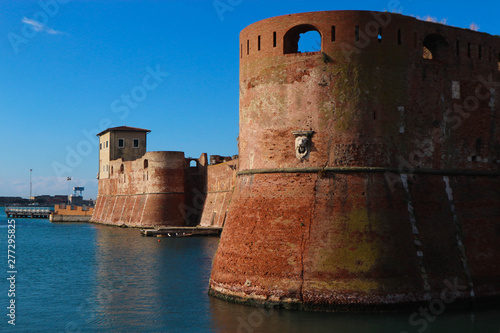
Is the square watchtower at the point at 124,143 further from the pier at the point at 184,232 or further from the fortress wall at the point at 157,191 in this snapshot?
the pier at the point at 184,232

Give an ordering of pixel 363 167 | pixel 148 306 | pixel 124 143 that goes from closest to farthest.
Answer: pixel 363 167, pixel 148 306, pixel 124 143

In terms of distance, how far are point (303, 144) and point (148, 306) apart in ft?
24.4

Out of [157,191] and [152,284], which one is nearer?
[152,284]

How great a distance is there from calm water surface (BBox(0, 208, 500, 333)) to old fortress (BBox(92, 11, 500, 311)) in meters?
0.53

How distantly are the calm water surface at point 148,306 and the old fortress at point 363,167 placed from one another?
0.53 metres

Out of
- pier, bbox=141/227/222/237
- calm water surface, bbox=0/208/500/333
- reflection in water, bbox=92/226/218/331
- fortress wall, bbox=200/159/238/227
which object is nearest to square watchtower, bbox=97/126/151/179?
fortress wall, bbox=200/159/238/227

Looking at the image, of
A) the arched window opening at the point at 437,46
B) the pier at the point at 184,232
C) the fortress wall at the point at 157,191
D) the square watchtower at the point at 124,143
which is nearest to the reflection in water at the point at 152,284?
the pier at the point at 184,232

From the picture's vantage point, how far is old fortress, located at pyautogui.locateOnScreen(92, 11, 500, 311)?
15.0 m

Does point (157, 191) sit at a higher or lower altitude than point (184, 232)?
higher

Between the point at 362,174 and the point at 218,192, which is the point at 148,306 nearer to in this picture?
the point at 362,174

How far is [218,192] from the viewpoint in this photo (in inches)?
2030

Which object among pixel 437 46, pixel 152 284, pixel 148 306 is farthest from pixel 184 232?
pixel 437 46

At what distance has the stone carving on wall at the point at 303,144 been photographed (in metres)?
15.9

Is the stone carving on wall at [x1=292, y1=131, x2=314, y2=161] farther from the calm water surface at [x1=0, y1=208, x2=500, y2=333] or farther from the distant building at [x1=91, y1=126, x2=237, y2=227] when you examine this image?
the distant building at [x1=91, y1=126, x2=237, y2=227]
